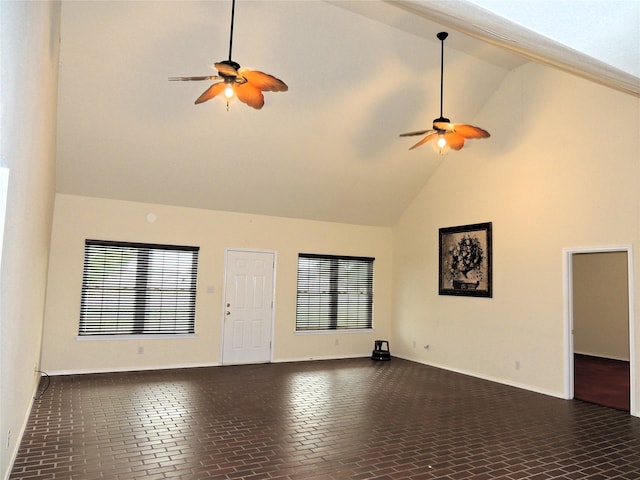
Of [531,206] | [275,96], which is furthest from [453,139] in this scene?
[275,96]

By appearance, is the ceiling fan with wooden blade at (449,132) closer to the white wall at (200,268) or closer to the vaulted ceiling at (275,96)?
the vaulted ceiling at (275,96)

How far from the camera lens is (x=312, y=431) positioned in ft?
14.3

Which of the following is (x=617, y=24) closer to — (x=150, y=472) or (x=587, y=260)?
(x=150, y=472)

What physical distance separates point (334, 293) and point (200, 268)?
264 cm

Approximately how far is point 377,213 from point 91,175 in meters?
4.93

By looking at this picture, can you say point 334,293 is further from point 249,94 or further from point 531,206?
point 249,94

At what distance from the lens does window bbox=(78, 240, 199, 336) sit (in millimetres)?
6715

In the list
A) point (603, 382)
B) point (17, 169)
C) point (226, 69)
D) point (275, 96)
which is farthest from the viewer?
point (603, 382)

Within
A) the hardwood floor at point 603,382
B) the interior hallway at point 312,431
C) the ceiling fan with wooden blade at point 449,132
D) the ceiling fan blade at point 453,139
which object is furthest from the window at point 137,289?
the hardwood floor at point 603,382

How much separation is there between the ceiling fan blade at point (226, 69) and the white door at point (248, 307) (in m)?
4.24

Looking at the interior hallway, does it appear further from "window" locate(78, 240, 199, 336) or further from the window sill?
"window" locate(78, 240, 199, 336)

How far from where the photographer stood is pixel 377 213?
873 cm

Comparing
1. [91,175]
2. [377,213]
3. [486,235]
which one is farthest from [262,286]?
[486,235]

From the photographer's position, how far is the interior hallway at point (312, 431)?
3.50 metres
